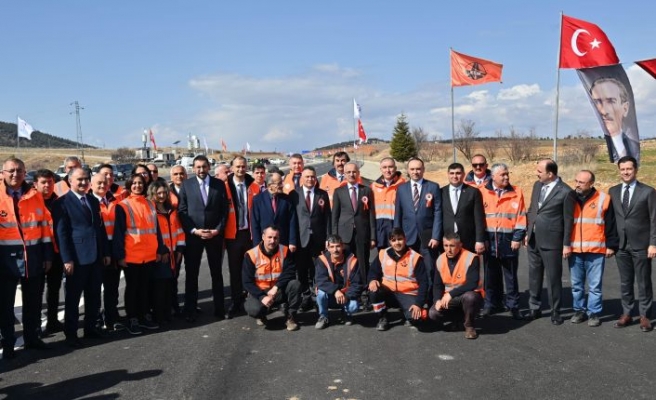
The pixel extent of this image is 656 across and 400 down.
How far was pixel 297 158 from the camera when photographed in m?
8.34

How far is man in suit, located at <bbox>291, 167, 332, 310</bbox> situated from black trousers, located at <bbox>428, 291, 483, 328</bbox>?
1784 mm

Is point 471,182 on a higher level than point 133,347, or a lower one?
higher

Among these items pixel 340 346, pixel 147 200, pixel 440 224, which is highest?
→ pixel 147 200

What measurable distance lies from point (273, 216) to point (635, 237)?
427cm

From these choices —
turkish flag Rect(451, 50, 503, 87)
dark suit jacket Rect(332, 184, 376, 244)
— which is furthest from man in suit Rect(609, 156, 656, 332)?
turkish flag Rect(451, 50, 503, 87)

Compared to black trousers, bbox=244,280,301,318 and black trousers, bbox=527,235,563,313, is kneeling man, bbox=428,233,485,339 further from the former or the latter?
black trousers, bbox=244,280,301,318

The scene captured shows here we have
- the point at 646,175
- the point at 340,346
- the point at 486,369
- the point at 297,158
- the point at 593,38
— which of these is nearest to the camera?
the point at 486,369

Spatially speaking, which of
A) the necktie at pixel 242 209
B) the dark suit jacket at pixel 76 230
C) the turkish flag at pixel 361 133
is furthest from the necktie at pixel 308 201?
the turkish flag at pixel 361 133

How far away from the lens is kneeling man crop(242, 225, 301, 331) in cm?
627

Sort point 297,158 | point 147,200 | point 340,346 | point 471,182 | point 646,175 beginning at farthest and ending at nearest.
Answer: point 646,175 < point 297,158 < point 471,182 < point 147,200 < point 340,346

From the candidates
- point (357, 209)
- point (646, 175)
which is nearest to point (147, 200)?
point (357, 209)

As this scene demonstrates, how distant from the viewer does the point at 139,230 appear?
610 centimetres

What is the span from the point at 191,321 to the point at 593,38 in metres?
8.11

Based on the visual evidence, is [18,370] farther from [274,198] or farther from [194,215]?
[274,198]
